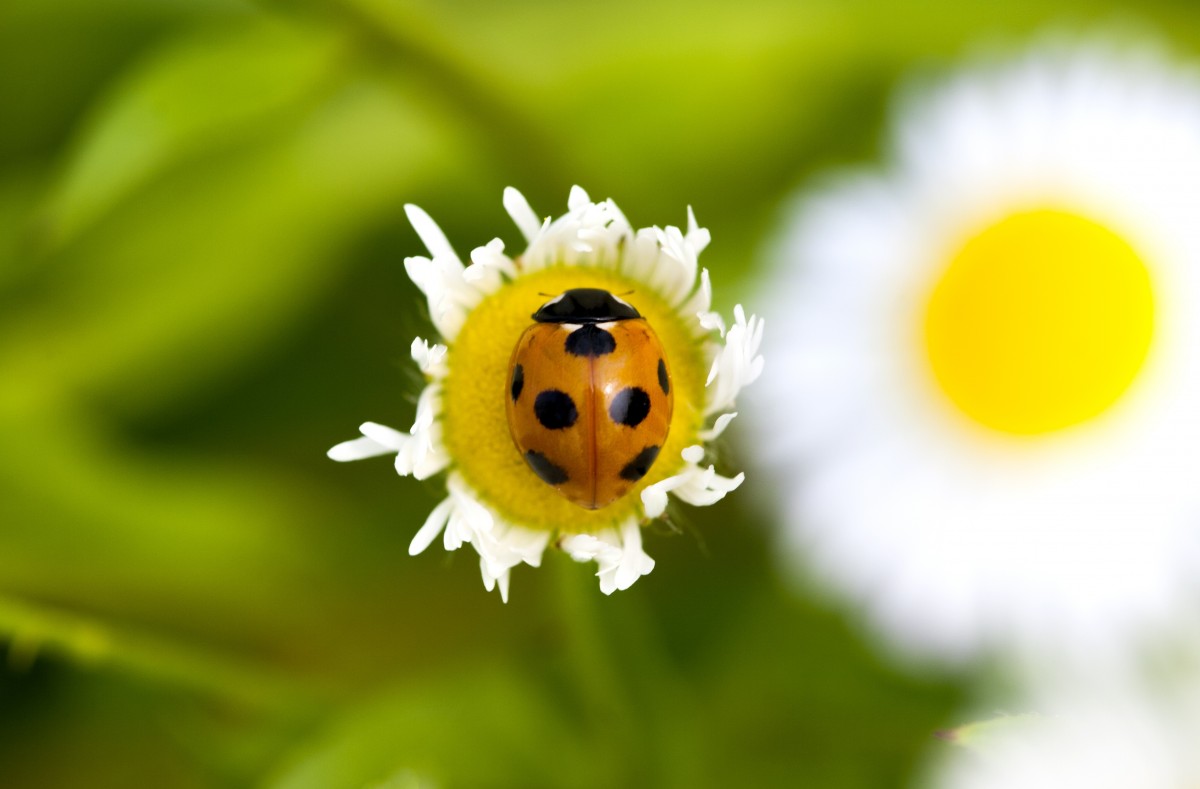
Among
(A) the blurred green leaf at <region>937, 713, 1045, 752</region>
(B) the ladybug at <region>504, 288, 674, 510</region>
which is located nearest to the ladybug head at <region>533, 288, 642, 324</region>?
(B) the ladybug at <region>504, 288, 674, 510</region>

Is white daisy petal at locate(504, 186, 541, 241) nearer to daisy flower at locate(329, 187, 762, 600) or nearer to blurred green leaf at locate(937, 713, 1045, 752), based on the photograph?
daisy flower at locate(329, 187, 762, 600)

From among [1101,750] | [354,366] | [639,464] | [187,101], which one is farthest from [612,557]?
[354,366]

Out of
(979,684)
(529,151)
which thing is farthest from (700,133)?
(979,684)

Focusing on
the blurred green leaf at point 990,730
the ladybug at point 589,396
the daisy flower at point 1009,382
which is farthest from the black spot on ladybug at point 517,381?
the daisy flower at point 1009,382

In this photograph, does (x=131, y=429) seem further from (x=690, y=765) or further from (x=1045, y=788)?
(x=1045, y=788)

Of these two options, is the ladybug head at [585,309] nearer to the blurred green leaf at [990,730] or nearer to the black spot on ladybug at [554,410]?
the black spot on ladybug at [554,410]
